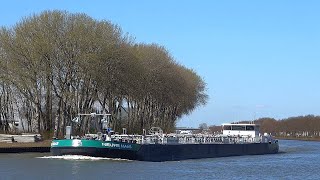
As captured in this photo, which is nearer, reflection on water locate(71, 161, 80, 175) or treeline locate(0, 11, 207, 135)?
reflection on water locate(71, 161, 80, 175)

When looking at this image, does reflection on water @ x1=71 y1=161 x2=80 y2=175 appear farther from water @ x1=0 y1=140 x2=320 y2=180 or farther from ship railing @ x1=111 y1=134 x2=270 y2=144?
ship railing @ x1=111 y1=134 x2=270 y2=144

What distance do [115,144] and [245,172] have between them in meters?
13.0

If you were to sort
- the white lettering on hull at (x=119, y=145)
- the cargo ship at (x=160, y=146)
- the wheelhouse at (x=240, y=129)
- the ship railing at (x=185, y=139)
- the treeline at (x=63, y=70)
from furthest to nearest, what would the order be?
the wheelhouse at (x=240, y=129)
the treeline at (x=63, y=70)
the ship railing at (x=185, y=139)
the white lettering on hull at (x=119, y=145)
the cargo ship at (x=160, y=146)

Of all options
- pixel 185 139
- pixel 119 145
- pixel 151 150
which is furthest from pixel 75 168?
pixel 185 139

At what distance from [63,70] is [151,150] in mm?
24293

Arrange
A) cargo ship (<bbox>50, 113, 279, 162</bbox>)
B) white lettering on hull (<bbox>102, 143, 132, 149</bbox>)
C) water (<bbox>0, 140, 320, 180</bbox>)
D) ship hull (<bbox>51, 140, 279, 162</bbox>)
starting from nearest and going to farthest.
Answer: water (<bbox>0, 140, 320, 180</bbox>) < ship hull (<bbox>51, 140, 279, 162</bbox>) < cargo ship (<bbox>50, 113, 279, 162</bbox>) < white lettering on hull (<bbox>102, 143, 132, 149</bbox>)

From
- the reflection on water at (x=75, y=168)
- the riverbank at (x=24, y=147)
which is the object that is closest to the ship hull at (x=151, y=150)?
the reflection on water at (x=75, y=168)

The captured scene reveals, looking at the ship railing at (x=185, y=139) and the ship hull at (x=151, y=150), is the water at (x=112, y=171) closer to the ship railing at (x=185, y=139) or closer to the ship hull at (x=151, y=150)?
the ship hull at (x=151, y=150)

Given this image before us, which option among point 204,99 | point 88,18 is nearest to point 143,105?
point 204,99

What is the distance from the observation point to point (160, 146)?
66000mm

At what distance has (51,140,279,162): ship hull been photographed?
59.1 meters

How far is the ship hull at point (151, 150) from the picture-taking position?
5912 cm

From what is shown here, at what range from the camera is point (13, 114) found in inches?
3856

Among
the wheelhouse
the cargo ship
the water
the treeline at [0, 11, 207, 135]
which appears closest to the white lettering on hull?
the cargo ship
